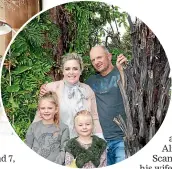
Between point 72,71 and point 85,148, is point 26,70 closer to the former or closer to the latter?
point 72,71

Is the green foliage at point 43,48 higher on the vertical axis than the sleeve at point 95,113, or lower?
higher

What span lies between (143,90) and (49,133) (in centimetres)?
21

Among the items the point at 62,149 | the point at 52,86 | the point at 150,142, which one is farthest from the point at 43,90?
the point at 150,142

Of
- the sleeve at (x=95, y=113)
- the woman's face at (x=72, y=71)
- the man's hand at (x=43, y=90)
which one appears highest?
the woman's face at (x=72, y=71)

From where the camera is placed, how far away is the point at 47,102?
937mm

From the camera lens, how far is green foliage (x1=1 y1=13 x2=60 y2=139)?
933 mm

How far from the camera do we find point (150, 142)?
3.05 ft

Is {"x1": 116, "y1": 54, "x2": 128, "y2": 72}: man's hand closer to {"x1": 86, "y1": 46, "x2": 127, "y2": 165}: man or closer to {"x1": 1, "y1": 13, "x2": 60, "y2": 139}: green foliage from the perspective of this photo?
{"x1": 86, "y1": 46, "x2": 127, "y2": 165}: man

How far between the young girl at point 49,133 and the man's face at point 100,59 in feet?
0.34

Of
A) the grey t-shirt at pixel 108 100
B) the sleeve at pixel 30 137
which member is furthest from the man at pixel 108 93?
the sleeve at pixel 30 137

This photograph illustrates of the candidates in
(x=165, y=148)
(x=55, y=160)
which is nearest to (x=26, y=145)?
(x=55, y=160)

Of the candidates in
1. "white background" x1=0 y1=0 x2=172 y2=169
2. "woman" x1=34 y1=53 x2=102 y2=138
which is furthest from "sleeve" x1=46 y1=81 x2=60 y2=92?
"white background" x1=0 y1=0 x2=172 y2=169

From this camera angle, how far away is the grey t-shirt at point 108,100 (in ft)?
3.05

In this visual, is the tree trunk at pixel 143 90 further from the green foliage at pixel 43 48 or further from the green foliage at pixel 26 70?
the green foliage at pixel 26 70
